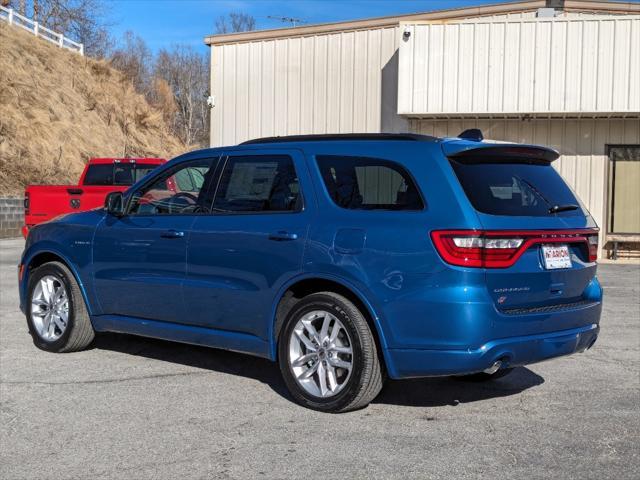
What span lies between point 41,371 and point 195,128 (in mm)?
68316

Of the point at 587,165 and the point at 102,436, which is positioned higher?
the point at 587,165

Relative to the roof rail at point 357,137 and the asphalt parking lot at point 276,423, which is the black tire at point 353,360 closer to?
the asphalt parking lot at point 276,423

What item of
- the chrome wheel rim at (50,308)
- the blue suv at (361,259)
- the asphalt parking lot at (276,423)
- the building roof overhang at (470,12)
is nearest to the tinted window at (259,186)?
the blue suv at (361,259)

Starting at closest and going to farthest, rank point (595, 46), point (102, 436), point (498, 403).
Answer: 1. point (102, 436)
2. point (498, 403)
3. point (595, 46)

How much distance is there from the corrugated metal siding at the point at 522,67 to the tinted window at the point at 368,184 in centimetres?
1207

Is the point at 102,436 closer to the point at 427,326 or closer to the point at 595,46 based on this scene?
the point at 427,326

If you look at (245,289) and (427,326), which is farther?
(245,289)

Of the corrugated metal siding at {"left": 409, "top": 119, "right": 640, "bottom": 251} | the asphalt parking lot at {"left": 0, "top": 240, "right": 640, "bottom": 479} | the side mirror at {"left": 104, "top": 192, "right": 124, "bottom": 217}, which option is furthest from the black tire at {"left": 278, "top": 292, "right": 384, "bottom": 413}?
the corrugated metal siding at {"left": 409, "top": 119, "right": 640, "bottom": 251}

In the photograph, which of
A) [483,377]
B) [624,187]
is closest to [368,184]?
[483,377]

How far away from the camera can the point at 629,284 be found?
13.3 m

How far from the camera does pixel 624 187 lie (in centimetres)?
1761

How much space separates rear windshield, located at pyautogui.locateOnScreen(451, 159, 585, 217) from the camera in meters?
5.11

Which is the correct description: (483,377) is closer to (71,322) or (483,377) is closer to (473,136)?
→ (473,136)

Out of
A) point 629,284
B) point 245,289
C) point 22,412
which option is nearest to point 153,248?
point 245,289
